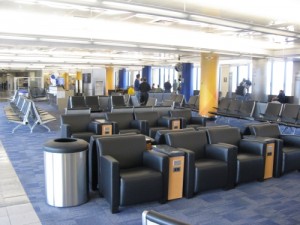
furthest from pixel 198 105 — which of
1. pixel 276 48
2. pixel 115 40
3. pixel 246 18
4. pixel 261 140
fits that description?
pixel 261 140

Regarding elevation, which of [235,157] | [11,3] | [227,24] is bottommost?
[235,157]

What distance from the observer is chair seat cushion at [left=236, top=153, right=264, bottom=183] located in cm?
452

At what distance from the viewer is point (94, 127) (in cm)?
633

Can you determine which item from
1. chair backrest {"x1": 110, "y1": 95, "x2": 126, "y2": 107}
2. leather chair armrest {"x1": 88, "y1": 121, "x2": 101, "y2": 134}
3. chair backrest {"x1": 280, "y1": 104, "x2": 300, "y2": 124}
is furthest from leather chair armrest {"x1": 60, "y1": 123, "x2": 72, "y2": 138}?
chair backrest {"x1": 280, "y1": 104, "x2": 300, "y2": 124}

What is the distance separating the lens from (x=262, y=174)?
15.7 ft

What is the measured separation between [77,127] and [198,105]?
698 centimetres

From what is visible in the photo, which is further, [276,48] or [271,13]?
[276,48]

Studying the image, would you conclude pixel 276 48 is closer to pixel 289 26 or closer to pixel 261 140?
pixel 289 26

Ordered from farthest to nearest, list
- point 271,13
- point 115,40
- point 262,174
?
point 115,40 → point 271,13 → point 262,174

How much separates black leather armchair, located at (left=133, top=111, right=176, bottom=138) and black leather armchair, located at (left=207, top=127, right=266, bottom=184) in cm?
211

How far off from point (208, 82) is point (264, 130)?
6364mm

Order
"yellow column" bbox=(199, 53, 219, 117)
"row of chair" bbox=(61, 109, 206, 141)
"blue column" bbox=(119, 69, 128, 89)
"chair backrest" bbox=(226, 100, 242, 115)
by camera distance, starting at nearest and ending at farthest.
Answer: "row of chair" bbox=(61, 109, 206, 141) < "chair backrest" bbox=(226, 100, 242, 115) < "yellow column" bbox=(199, 53, 219, 117) < "blue column" bbox=(119, 69, 128, 89)

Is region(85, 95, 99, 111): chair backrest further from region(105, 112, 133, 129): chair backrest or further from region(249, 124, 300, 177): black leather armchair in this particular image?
region(249, 124, 300, 177): black leather armchair

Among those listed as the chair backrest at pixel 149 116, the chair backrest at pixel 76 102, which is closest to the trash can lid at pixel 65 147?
the chair backrest at pixel 149 116
